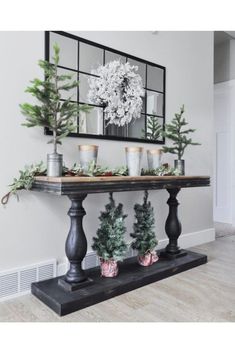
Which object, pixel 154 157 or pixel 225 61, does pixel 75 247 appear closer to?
pixel 154 157

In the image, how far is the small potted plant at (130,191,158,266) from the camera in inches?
94.3

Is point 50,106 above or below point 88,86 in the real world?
below

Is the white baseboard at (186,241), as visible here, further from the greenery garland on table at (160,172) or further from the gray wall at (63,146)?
the greenery garland on table at (160,172)

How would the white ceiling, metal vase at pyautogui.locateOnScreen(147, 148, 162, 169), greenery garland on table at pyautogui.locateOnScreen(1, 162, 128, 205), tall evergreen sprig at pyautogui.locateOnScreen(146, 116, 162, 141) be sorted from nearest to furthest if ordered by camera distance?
greenery garland on table at pyautogui.locateOnScreen(1, 162, 128, 205)
metal vase at pyautogui.locateOnScreen(147, 148, 162, 169)
tall evergreen sprig at pyautogui.locateOnScreen(146, 116, 162, 141)
the white ceiling

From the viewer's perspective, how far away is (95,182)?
5.98ft

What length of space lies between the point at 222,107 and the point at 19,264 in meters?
4.07

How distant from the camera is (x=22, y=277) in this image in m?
2.02

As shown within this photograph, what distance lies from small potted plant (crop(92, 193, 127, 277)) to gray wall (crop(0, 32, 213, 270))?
11.8 inches

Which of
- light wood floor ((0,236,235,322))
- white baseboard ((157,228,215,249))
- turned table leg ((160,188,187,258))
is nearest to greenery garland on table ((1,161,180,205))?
light wood floor ((0,236,235,322))

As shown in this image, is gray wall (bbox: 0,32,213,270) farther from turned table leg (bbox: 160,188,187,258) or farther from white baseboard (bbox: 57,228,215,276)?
turned table leg (bbox: 160,188,187,258)

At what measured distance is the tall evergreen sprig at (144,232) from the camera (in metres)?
2.39

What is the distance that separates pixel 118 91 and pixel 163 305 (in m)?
1.81

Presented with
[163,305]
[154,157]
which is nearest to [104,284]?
[163,305]

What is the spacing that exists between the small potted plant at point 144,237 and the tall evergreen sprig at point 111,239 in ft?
0.99
